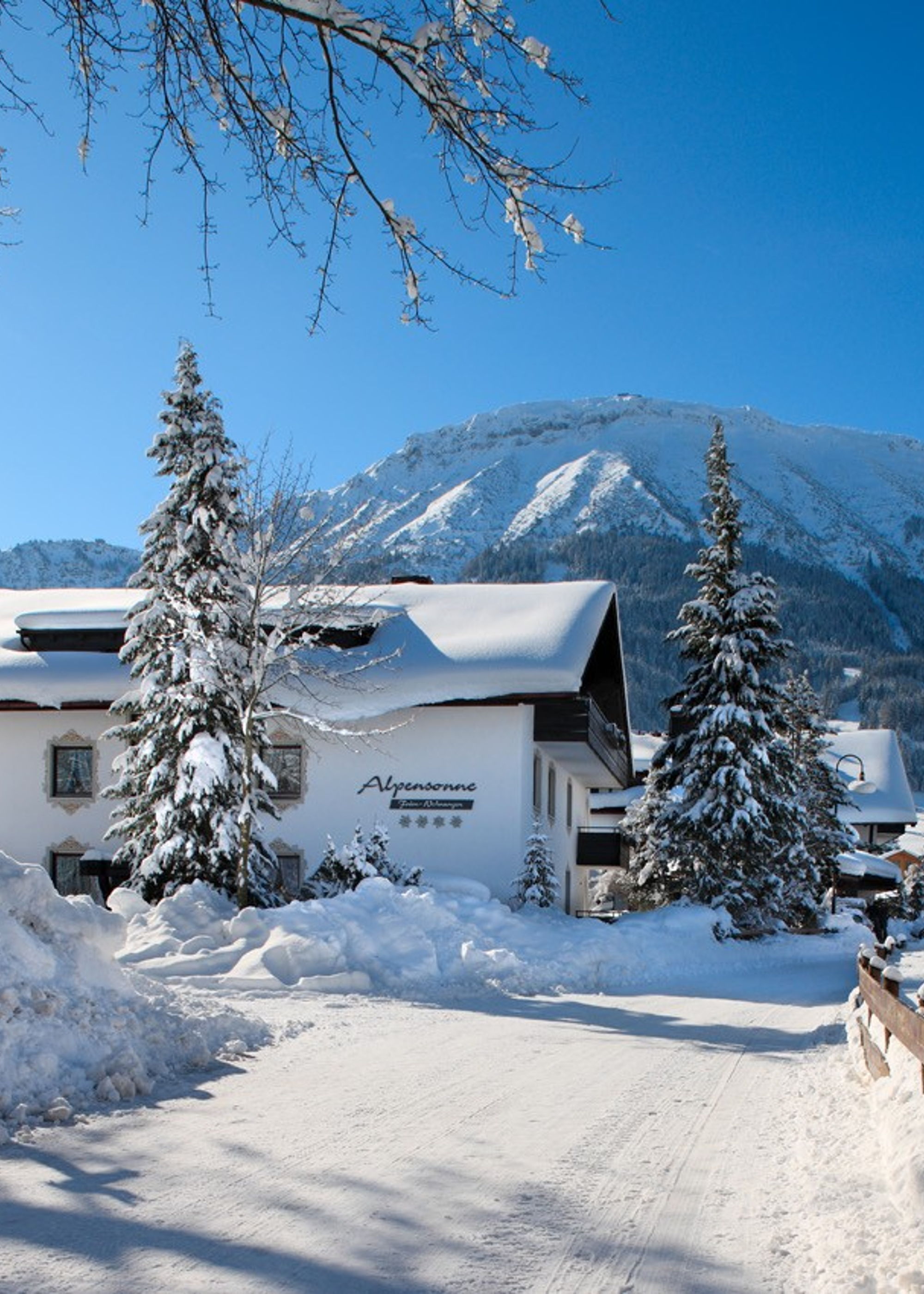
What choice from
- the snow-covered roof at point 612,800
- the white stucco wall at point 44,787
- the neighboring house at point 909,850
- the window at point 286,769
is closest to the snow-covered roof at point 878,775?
the neighboring house at point 909,850

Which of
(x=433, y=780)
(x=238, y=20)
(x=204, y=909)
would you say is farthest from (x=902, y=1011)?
(x=433, y=780)

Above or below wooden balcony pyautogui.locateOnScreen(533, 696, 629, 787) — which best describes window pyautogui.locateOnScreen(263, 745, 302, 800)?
below

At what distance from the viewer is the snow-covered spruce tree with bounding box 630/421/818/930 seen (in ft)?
97.3

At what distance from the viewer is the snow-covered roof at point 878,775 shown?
87.8 metres

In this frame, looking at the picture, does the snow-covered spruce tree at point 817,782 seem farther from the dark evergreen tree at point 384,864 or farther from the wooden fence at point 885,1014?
the wooden fence at point 885,1014

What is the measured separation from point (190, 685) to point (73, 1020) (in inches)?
583

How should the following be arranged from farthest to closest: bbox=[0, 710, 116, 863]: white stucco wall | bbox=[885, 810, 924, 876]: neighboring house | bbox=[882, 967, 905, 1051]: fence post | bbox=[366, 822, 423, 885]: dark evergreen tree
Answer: bbox=[885, 810, 924, 876]: neighboring house → bbox=[0, 710, 116, 863]: white stucco wall → bbox=[366, 822, 423, 885]: dark evergreen tree → bbox=[882, 967, 905, 1051]: fence post

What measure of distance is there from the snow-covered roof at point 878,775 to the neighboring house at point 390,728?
60148 millimetres

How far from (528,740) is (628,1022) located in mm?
13614

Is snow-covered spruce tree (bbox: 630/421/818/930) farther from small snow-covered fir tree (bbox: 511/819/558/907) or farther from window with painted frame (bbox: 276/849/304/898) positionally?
window with painted frame (bbox: 276/849/304/898)

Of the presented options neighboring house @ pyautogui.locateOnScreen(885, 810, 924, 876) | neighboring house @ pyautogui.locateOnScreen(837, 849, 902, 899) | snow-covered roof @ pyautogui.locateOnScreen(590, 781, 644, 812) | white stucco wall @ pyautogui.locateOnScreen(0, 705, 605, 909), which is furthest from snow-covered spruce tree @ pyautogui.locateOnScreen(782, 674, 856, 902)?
neighboring house @ pyautogui.locateOnScreen(885, 810, 924, 876)

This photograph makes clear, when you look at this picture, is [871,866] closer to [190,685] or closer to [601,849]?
[601,849]

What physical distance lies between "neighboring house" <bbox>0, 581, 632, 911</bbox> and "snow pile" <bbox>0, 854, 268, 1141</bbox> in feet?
45.1

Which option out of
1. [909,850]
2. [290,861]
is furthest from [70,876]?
[909,850]
